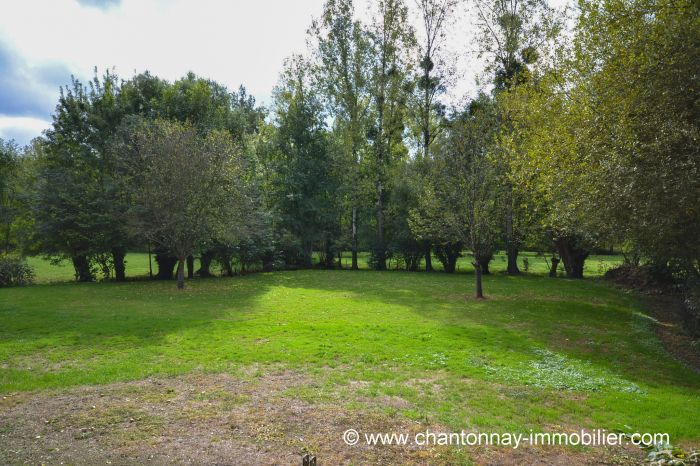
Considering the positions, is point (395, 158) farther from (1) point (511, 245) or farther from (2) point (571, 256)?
(2) point (571, 256)

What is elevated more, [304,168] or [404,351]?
[304,168]

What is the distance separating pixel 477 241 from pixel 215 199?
16.4 m

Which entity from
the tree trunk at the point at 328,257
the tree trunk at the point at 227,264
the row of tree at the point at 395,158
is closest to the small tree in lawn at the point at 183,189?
the row of tree at the point at 395,158

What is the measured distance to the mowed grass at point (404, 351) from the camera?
9047 millimetres

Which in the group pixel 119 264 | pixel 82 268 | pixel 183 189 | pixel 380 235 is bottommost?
pixel 82 268

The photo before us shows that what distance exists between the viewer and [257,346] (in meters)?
13.4

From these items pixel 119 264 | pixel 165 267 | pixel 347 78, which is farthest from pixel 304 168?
pixel 119 264

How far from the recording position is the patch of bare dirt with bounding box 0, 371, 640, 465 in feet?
22.3

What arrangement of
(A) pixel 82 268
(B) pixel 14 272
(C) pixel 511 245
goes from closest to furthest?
(B) pixel 14 272 → (A) pixel 82 268 → (C) pixel 511 245

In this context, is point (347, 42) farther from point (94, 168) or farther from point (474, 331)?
point (474, 331)

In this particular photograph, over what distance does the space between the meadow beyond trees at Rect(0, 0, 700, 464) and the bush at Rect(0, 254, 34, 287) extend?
0.14 m

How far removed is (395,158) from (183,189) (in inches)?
1094

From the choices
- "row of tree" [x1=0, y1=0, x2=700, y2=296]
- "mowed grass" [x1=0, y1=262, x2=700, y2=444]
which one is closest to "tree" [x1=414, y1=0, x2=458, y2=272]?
"row of tree" [x1=0, y1=0, x2=700, y2=296]

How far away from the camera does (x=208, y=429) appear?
25.3 feet
